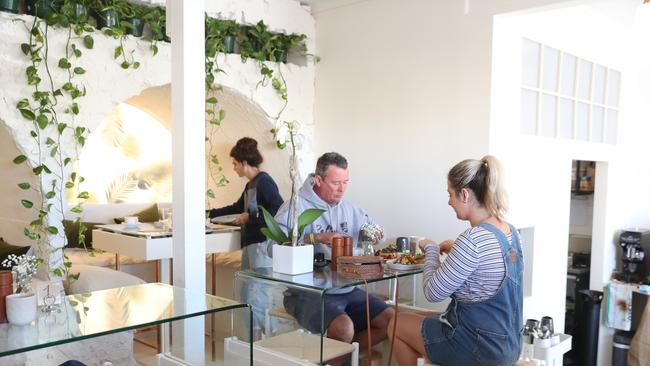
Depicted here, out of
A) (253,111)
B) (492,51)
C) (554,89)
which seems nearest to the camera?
(492,51)

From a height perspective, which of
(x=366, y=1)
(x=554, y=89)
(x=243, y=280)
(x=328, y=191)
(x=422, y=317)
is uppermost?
(x=366, y=1)

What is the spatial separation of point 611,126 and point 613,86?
0.39 meters

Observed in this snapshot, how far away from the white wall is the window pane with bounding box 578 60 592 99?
10 centimetres

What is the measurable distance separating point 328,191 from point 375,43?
1.72 meters

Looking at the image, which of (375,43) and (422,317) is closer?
(422,317)

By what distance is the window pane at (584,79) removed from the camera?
4.88 metres

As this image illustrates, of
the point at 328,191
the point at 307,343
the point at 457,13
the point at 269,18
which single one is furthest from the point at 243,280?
the point at 269,18

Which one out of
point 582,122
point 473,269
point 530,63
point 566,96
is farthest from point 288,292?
point 582,122

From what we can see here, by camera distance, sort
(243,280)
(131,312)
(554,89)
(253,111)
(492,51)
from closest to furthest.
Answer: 1. (131,312)
2. (243,280)
3. (492,51)
4. (554,89)
5. (253,111)

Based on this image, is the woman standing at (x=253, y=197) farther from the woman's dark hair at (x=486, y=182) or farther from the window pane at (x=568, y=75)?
the window pane at (x=568, y=75)

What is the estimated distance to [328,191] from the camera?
3443 millimetres

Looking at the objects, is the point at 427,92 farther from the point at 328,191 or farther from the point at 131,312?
the point at 131,312

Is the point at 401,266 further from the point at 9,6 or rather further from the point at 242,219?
the point at 9,6

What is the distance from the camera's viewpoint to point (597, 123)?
525 cm
